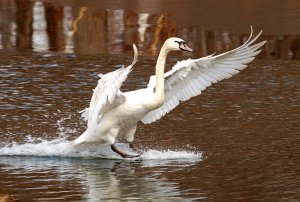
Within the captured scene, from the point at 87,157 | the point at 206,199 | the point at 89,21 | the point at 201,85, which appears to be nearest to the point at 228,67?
the point at 201,85

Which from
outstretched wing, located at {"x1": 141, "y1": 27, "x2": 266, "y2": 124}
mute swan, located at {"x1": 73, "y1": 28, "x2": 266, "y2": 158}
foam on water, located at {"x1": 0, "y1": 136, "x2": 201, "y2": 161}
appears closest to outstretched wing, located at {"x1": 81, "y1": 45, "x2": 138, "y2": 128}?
mute swan, located at {"x1": 73, "y1": 28, "x2": 266, "y2": 158}

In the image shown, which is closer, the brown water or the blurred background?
the brown water

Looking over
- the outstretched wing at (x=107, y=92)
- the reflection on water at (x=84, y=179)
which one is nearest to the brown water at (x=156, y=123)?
the reflection on water at (x=84, y=179)

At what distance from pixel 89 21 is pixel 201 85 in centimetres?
905

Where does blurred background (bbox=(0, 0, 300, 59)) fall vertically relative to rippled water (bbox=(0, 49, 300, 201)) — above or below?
above

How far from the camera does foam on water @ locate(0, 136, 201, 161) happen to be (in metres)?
11.7

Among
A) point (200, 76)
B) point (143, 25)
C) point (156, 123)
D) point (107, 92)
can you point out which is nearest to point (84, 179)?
point (107, 92)

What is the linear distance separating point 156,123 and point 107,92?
8.40 ft

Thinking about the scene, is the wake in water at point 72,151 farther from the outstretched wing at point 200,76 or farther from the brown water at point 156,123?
the outstretched wing at point 200,76

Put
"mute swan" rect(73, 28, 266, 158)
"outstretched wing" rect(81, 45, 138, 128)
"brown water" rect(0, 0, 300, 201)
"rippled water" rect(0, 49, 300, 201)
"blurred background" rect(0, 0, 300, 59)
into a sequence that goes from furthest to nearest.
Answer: "blurred background" rect(0, 0, 300, 59)
"mute swan" rect(73, 28, 266, 158)
"outstretched wing" rect(81, 45, 138, 128)
"brown water" rect(0, 0, 300, 201)
"rippled water" rect(0, 49, 300, 201)

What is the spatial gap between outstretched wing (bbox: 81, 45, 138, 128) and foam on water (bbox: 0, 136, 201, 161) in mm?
485

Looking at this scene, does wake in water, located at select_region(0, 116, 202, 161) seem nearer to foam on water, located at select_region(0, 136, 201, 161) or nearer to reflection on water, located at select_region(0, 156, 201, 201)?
foam on water, located at select_region(0, 136, 201, 161)

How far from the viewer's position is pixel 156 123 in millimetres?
13453

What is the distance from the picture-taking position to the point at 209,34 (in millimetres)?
19953
